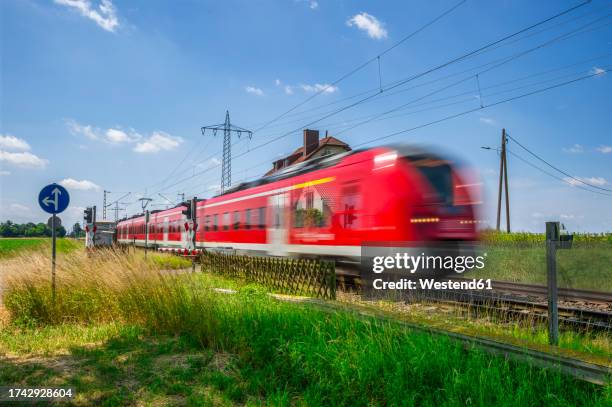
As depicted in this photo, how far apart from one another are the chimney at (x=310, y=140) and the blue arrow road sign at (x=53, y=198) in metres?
38.1

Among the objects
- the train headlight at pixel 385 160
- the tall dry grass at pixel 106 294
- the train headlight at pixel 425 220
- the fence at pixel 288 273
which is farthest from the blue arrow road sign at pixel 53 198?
the train headlight at pixel 425 220

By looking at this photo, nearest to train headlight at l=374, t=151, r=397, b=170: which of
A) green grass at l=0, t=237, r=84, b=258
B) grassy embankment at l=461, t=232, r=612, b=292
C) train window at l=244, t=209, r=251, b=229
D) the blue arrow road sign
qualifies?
grassy embankment at l=461, t=232, r=612, b=292

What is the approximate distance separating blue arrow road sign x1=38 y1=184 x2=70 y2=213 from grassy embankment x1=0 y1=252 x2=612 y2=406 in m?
2.76

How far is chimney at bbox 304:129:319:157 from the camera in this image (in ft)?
160

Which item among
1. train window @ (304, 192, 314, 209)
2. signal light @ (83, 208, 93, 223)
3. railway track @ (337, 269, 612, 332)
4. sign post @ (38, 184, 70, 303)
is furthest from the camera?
signal light @ (83, 208, 93, 223)

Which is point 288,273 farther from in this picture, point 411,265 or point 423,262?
point 423,262

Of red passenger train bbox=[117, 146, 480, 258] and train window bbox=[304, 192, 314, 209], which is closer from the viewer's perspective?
red passenger train bbox=[117, 146, 480, 258]

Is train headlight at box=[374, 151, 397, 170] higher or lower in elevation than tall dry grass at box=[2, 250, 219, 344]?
higher

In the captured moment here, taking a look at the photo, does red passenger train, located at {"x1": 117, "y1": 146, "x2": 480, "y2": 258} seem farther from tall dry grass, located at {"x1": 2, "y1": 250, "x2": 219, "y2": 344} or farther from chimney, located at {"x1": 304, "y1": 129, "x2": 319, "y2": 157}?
chimney, located at {"x1": 304, "y1": 129, "x2": 319, "y2": 157}

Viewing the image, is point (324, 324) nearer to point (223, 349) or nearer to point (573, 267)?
point (223, 349)

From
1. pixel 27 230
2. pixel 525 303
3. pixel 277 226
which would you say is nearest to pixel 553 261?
pixel 525 303

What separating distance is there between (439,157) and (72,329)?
8.35 metres

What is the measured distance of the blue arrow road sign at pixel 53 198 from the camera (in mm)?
10852

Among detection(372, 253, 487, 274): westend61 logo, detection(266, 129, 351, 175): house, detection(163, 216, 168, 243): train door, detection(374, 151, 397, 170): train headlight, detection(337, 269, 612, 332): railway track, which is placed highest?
detection(266, 129, 351, 175): house
